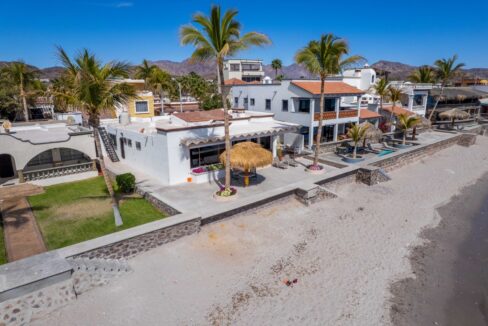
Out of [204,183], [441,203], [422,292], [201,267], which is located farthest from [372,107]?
[201,267]

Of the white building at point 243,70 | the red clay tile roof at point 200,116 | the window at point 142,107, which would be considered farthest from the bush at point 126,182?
the white building at point 243,70

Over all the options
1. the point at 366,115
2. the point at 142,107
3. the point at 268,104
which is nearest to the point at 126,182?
the point at 142,107

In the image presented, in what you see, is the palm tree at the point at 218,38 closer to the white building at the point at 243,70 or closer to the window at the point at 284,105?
the window at the point at 284,105

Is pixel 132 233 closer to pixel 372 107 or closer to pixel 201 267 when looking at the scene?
pixel 201 267

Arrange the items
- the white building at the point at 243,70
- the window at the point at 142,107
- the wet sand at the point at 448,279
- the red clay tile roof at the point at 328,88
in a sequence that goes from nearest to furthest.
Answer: the wet sand at the point at 448,279, the red clay tile roof at the point at 328,88, the window at the point at 142,107, the white building at the point at 243,70

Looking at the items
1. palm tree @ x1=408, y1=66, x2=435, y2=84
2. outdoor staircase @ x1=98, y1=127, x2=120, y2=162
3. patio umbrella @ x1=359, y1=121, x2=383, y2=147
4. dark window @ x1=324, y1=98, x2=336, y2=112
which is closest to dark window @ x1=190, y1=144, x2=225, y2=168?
outdoor staircase @ x1=98, y1=127, x2=120, y2=162

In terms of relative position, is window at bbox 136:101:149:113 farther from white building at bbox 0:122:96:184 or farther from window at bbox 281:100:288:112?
window at bbox 281:100:288:112
